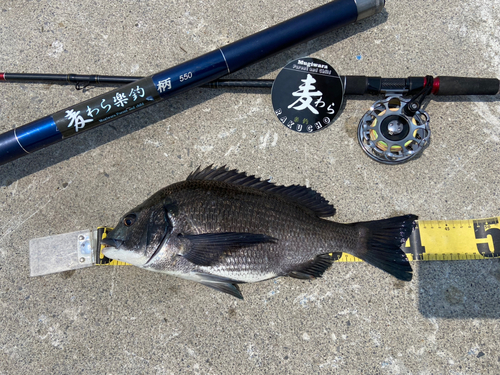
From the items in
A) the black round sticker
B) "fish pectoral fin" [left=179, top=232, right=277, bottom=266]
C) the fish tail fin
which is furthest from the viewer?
the black round sticker

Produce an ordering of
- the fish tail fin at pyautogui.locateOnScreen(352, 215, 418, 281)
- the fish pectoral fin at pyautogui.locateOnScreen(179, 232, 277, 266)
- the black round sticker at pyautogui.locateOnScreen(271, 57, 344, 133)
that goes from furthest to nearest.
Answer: the black round sticker at pyautogui.locateOnScreen(271, 57, 344, 133)
the fish tail fin at pyautogui.locateOnScreen(352, 215, 418, 281)
the fish pectoral fin at pyautogui.locateOnScreen(179, 232, 277, 266)

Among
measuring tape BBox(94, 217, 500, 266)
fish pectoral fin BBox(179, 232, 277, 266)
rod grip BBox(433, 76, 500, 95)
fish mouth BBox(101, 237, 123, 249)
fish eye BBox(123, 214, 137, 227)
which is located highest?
rod grip BBox(433, 76, 500, 95)

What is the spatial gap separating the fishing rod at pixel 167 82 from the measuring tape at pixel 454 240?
151cm

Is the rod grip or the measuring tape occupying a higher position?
the rod grip

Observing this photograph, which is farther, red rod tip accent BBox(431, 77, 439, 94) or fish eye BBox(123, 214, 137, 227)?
red rod tip accent BBox(431, 77, 439, 94)

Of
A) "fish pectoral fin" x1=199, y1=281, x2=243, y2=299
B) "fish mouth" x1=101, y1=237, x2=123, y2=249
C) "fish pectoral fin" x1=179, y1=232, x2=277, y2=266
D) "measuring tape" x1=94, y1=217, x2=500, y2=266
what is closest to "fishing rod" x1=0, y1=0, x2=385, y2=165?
"fish mouth" x1=101, y1=237, x2=123, y2=249

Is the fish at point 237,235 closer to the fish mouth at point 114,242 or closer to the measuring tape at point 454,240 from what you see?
the fish mouth at point 114,242

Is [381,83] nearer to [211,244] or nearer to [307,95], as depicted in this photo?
[307,95]

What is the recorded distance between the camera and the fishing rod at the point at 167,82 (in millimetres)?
1982

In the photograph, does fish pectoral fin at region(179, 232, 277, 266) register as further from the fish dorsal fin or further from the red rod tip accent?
the red rod tip accent

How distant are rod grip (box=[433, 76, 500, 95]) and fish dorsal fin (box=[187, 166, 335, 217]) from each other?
1.09 meters

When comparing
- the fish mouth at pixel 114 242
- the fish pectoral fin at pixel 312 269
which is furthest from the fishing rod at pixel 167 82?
the fish pectoral fin at pixel 312 269

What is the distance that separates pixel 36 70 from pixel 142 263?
170 cm

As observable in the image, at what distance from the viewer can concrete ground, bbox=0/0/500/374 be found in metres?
2.13
